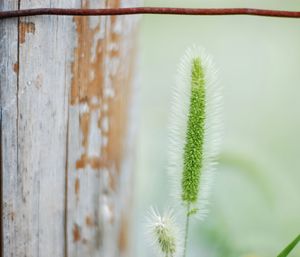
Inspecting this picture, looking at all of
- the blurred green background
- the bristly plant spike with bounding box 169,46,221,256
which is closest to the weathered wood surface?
the bristly plant spike with bounding box 169,46,221,256

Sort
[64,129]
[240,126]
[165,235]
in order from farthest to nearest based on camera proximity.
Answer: [240,126] → [64,129] → [165,235]

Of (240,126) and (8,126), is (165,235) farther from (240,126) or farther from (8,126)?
(240,126)

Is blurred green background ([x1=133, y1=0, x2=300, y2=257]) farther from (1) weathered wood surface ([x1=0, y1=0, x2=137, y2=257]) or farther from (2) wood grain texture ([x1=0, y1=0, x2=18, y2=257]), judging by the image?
(2) wood grain texture ([x1=0, y1=0, x2=18, y2=257])

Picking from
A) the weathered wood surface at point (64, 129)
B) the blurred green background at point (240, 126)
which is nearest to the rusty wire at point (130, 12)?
the weathered wood surface at point (64, 129)

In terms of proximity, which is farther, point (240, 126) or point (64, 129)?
point (240, 126)

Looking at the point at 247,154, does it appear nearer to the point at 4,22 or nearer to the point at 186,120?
the point at 186,120

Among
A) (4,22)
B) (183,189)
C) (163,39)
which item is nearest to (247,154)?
(163,39)

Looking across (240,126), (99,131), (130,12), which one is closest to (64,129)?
(99,131)
